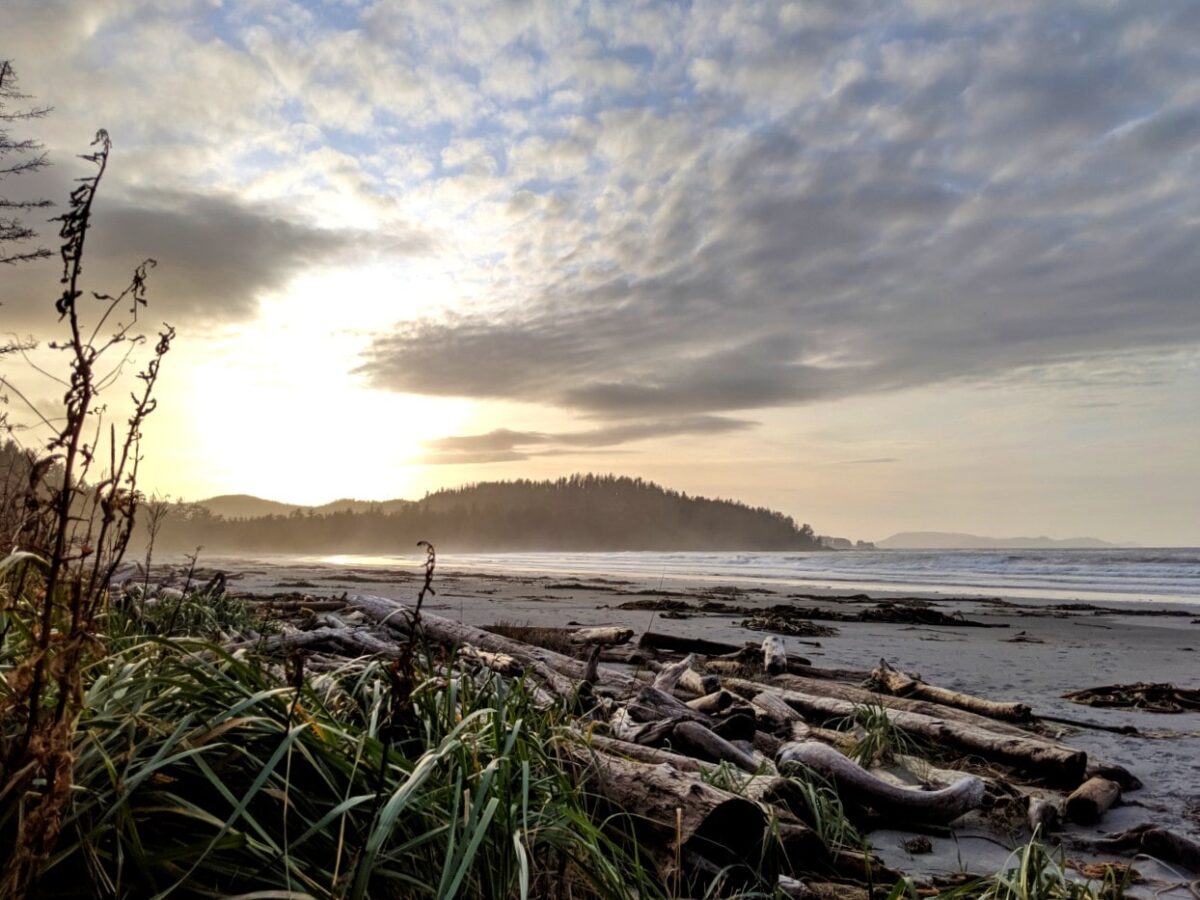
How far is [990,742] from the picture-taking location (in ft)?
17.9

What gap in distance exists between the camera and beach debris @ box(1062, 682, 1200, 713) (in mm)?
7605

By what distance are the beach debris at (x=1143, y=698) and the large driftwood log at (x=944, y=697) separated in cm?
151

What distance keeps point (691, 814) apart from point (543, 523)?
170135 mm

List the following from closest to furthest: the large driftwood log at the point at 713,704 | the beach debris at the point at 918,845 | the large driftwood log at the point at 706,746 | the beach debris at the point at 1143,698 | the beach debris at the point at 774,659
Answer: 1. the beach debris at the point at 918,845
2. the large driftwood log at the point at 706,746
3. the large driftwood log at the point at 713,704
4. the beach debris at the point at 1143,698
5. the beach debris at the point at 774,659

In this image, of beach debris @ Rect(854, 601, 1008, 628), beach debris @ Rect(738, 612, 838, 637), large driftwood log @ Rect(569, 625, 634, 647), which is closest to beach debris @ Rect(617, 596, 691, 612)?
beach debris @ Rect(738, 612, 838, 637)

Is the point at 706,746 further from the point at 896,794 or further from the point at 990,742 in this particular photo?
the point at 990,742

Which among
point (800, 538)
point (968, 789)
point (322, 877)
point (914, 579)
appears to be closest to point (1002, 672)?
point (968, 789)

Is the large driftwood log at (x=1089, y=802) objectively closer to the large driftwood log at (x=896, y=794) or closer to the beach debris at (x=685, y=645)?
the large driftwood log at (x=896, y=794)

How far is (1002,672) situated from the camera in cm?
991

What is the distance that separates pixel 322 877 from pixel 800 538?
200 m

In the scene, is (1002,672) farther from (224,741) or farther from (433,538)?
(433,538)

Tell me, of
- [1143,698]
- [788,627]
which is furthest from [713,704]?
[788,627]

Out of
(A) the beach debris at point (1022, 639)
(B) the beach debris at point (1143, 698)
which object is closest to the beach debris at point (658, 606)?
(A) the beach debris at point (1022, 639)

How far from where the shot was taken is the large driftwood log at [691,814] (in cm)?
312
